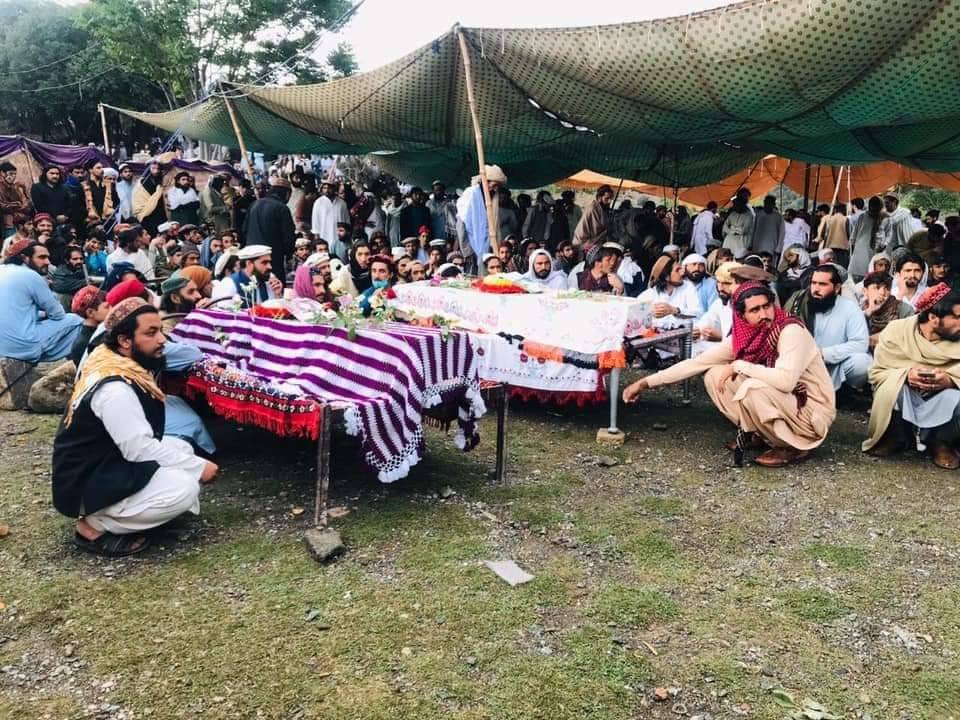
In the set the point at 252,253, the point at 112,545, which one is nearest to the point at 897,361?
the point at 112,545

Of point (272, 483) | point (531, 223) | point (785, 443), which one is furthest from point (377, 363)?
point (531, 223)

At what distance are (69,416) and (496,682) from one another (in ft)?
7.33

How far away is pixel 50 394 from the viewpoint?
5.91m

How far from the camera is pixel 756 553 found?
3639mm

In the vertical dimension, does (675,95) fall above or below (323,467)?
above

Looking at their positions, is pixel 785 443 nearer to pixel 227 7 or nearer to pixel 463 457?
pixel 463 457

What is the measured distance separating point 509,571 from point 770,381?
2.19 m

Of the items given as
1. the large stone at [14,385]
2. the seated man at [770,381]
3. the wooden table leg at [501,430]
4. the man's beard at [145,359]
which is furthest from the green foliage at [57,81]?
the seated man at [770,381]

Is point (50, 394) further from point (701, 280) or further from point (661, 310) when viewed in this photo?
point (701, 280)

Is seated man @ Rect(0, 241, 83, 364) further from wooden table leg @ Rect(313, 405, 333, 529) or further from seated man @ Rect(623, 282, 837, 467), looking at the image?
seated man @ Rect(623, 282, 837, 467)

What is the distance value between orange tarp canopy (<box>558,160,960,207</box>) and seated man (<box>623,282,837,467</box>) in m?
10.8

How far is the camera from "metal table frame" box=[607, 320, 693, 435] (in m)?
5.28

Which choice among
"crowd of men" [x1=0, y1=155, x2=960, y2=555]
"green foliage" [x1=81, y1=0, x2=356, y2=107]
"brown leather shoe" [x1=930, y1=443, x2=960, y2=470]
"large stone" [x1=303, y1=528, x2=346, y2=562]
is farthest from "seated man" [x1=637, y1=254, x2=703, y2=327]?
"green foliage" [x1=81, y1=0, x2=356, y2=107]

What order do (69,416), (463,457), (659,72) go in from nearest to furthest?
1. (69,416)
2. (463,457)
3. (659,72)
